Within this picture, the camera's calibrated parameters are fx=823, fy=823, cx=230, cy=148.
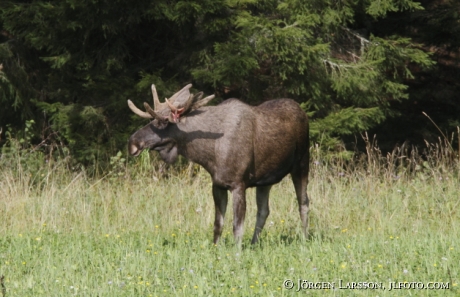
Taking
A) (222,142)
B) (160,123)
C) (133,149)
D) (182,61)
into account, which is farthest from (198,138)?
(182,61)

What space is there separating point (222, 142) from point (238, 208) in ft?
2.32

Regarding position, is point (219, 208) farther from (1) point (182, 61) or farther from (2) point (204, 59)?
(1) point (182, 61)

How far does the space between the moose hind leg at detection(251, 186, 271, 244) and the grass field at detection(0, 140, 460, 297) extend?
7.5 inches

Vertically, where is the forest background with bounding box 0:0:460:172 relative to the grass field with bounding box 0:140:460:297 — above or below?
above

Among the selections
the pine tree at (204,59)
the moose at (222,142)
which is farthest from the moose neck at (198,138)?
the pine tree at (204,59)

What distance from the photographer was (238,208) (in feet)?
28.1

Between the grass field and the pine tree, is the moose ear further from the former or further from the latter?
the pine tree

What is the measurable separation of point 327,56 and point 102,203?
4.67m

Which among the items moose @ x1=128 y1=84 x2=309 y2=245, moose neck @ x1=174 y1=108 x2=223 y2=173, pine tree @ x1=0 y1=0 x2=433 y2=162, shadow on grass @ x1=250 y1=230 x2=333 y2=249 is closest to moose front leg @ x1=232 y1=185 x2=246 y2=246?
moose @ x1=128 y1=84 x2=309 y2=245

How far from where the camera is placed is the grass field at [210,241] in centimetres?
682

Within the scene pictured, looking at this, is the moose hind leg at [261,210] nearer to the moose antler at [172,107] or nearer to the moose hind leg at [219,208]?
the moose hind leg at [219,208]

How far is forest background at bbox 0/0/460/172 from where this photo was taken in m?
12.7

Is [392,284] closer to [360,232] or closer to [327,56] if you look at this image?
[360,232]

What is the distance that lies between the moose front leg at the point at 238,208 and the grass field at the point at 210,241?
0.21 meters
